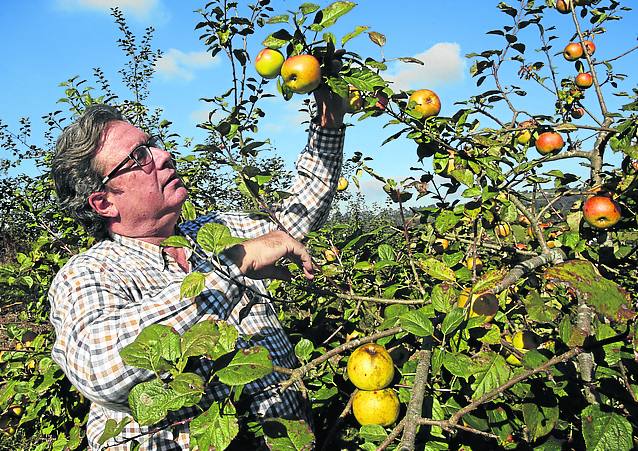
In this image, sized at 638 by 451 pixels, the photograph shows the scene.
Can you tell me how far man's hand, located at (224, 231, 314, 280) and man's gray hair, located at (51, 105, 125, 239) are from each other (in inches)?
37.2

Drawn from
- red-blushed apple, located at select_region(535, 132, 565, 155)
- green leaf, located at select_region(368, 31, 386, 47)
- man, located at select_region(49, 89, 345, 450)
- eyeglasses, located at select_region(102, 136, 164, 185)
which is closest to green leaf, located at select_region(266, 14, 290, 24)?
green leaf, located at select_region(368, 31, 386, 47)

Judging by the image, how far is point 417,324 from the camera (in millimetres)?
1114

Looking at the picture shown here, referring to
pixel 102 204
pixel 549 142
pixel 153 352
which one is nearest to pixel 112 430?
pixel 153 352

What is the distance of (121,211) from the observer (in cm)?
206

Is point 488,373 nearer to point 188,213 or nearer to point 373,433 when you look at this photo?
point 373,433

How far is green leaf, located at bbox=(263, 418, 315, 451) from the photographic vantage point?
1.06 metres

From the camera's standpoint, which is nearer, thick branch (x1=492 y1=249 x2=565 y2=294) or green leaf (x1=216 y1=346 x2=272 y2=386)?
green leaf (x1=216 y1=346 x2=272 y2=386)

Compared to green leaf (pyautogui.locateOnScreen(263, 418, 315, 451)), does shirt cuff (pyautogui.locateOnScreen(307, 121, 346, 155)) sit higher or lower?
higher

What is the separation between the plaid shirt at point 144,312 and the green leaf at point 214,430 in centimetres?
9

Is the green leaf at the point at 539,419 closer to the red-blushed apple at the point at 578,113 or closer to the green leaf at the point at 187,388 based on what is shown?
the green leaf at the point at 187,388

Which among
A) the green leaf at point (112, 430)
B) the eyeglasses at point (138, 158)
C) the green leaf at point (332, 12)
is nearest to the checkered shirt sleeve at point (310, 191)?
the eyeglasses at point (138, 158)

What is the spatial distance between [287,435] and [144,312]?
0.51 m

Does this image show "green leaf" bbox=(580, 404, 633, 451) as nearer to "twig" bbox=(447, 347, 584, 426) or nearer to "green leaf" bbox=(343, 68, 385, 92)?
"twig" bbox=(447, 347, 584, 426)

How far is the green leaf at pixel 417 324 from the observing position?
1.09m
